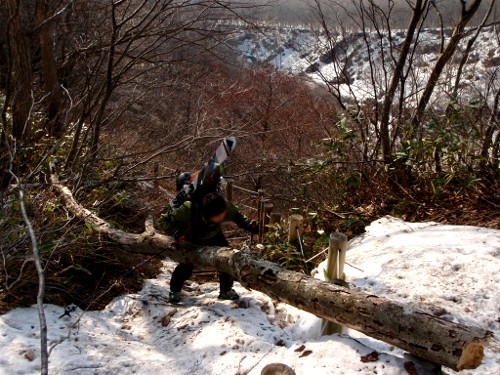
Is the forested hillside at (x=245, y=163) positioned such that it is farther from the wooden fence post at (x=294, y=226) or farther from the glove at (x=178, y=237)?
the glove at (x=178, y=237)

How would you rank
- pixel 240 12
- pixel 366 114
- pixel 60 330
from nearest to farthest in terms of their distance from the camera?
pixel 60 330 → pixel 240 12 → pixel 366 114

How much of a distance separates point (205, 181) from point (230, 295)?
3.76ft

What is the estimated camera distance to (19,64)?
14.9 feet

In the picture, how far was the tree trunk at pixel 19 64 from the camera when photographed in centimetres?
426

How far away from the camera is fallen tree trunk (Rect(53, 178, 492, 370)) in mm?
1617

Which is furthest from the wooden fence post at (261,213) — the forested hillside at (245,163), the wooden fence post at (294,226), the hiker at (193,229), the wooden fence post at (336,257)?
the wooden fence post at (336,257)

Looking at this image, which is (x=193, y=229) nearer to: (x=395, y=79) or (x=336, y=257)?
(x=336, y=257)

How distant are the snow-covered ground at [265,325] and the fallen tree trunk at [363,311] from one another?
0.53 feet

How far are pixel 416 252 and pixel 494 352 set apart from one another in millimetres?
1272

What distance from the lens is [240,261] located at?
2.79 meters

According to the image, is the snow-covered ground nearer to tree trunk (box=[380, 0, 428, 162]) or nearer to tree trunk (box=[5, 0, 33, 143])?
tree trunk (box=[380, 0, 428, 162])

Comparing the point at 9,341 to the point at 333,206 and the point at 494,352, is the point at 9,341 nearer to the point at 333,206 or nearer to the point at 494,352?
the point at 494,352

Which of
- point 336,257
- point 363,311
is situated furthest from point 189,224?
point 363,311

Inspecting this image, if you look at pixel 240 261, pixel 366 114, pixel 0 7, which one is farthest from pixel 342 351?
pixel 0 7
